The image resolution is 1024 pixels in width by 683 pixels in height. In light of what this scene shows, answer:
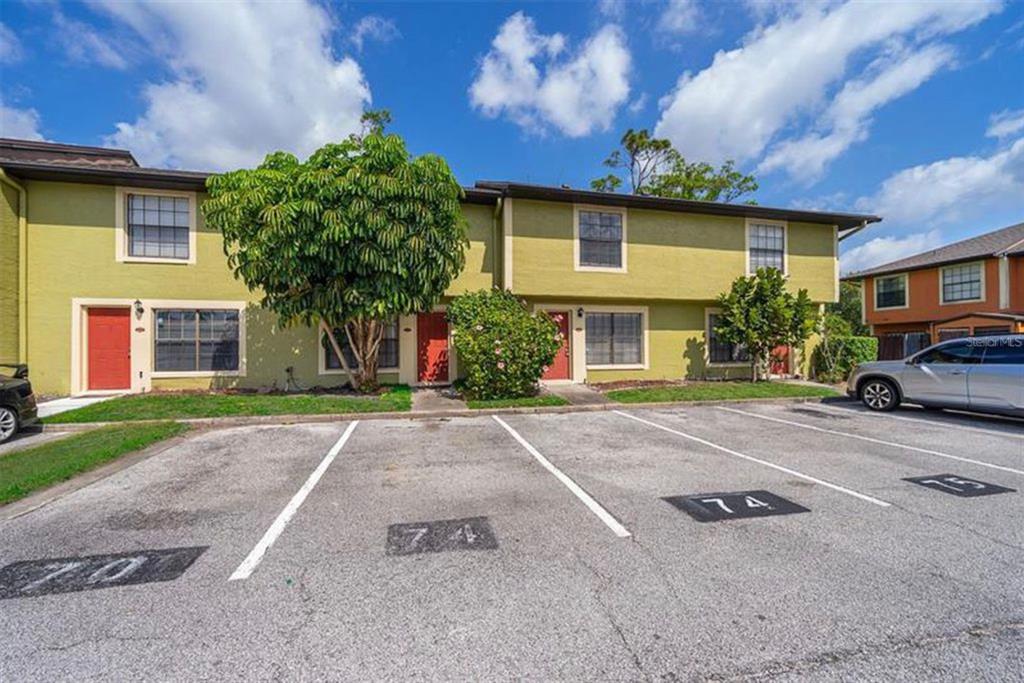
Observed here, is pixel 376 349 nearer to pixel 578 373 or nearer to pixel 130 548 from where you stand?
pixel 578 373

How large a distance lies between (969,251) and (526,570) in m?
29.7

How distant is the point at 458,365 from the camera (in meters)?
13.5

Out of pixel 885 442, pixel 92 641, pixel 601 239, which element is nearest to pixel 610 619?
pixel 92 641

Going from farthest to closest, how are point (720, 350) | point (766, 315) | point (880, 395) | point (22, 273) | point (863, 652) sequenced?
1. point (720, 350)
2. point (766, 315)
3. point (22, 273)
4. point (880, 395)
5. point (863, 652)

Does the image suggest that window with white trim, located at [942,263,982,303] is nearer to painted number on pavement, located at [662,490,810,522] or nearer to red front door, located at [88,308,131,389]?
painted number on pavement, located at [662,490,810,522]

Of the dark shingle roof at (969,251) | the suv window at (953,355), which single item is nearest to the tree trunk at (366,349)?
the suv window at (953,355)

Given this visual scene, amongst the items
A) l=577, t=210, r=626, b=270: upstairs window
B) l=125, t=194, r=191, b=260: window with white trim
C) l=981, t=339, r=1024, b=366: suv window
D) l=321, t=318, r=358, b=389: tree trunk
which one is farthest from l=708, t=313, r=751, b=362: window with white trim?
l=125, t=194, r=191, b=260: window with white trim

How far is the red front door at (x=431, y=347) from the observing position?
13305mm

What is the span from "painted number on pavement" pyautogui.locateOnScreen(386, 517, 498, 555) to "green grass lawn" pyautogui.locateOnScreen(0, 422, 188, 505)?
4.36 meters

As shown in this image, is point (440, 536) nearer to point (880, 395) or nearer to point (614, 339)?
point (880, 395)

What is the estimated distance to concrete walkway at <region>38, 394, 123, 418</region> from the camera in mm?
9149

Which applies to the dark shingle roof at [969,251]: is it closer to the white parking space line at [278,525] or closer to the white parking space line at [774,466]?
the white parking space line at [774,466]

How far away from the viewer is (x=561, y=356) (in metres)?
13.9

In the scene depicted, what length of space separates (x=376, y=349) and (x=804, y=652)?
11.0m
